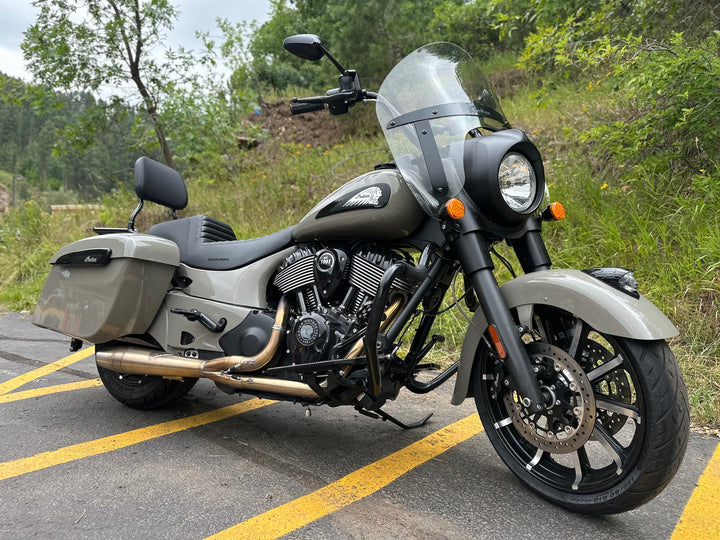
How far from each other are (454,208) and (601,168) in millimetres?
3961

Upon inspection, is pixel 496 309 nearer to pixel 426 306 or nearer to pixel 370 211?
pixel 426 306

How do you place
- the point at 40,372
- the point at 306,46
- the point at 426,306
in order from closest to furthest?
the point at 306,46 → the point at 426,306 → the point at 40,372

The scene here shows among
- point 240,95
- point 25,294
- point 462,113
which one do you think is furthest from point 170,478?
point 240,95

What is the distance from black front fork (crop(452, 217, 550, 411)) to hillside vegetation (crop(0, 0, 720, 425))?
165cm

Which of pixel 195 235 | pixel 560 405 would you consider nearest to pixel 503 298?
pixel 560 405

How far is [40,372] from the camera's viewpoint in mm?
3893

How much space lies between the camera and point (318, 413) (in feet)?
10.3

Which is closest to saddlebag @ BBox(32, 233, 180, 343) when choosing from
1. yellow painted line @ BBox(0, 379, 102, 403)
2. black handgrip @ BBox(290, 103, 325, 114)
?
yellow painted line @ BBox(0, 379, 102, 403)

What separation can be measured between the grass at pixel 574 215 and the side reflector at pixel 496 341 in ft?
5.64

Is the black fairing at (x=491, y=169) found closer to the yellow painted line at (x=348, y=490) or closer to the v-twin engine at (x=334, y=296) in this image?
the v-twin engine at (x=334, y=296)

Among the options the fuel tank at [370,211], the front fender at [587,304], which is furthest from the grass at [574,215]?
the fuel tank at [370,211]

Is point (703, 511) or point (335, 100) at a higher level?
point (335, 100)

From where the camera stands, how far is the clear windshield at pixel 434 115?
2.16 metres

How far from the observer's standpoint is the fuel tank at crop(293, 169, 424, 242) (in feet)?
7.43
